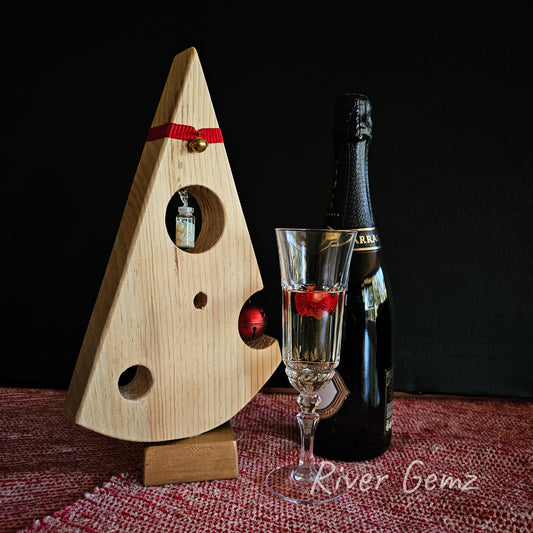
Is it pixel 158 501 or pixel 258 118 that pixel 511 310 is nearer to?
pixel 258 118

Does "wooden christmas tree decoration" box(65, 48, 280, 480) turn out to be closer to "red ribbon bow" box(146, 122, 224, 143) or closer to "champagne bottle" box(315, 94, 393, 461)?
"red ribbon bow" box(146, 122, 224, 143)

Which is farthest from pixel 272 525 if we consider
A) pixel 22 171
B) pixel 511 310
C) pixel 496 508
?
pixel 22 171

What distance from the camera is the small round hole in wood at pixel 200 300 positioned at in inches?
24.6

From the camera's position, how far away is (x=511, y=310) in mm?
959

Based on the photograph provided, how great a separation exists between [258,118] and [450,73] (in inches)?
Result: 14.8

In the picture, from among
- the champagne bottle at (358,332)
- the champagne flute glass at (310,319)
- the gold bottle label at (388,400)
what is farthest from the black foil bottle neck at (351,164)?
the gold bottle label at (388,400)

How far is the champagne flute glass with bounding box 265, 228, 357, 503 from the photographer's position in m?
0.58

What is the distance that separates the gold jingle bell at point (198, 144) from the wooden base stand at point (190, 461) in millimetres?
359

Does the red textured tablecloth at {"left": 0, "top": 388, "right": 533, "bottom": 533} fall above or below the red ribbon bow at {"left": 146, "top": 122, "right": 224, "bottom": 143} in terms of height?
below

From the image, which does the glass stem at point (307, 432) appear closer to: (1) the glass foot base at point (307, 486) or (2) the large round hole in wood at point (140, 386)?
(1) the glass foot base at point (307, 486)

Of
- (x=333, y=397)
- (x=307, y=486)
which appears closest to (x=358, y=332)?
(x=333, y=397)

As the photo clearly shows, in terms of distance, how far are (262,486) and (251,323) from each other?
0.21 meters

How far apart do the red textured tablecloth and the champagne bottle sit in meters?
0.04

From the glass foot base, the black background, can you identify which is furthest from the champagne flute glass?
the black background
